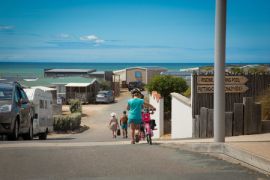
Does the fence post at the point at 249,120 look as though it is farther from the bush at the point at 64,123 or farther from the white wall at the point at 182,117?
the bush at the point at 64,123

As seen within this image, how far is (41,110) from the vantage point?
23922 mm

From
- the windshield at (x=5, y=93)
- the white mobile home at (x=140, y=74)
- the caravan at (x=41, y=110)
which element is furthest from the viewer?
the white mobile home at (x=140, y=74)

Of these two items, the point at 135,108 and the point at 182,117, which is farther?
the point at 182,117

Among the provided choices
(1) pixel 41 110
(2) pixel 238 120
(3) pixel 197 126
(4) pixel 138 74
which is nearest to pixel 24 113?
(3) pixel 197 126

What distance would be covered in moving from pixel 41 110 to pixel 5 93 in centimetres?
763

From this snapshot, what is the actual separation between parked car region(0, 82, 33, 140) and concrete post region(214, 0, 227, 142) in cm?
780

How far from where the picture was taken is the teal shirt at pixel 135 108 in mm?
13242

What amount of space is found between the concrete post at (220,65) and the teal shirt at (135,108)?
3.51 metres

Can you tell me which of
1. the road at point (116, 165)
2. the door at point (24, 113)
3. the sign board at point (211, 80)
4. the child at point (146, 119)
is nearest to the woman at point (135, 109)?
the child at point (146, 119)

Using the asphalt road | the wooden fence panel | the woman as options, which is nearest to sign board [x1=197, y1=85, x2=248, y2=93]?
the wooden fence panel

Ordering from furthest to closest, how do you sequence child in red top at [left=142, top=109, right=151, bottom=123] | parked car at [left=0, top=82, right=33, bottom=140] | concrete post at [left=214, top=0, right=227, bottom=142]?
parked car at [left=0, top=82, right=33, bottom=140] → child in red top at [left=142, top=109, right=151, bottom=123] → concrete post at [left=214, top=0, right=227, bottom=142]

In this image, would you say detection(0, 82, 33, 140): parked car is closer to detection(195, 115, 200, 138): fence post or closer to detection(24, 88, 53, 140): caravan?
detection(24, 88, 53, 140): caravan

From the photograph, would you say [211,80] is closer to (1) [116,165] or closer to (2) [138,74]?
(1) [116,165]

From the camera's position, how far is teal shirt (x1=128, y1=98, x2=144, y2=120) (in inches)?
521
